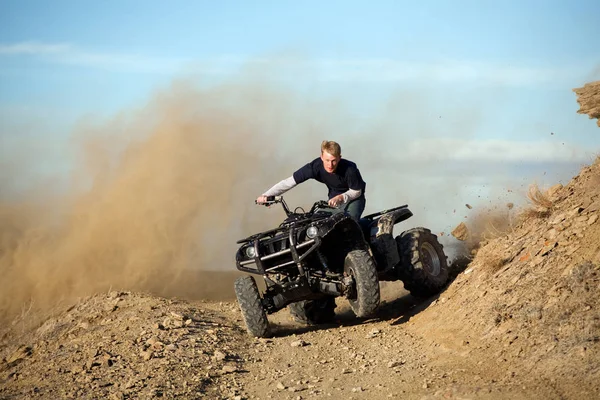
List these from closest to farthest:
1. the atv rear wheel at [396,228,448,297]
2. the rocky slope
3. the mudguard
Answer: the mudguard, the atv rear wheel at [396,228,448,297], the rocky slope

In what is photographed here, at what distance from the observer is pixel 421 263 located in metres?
11.7

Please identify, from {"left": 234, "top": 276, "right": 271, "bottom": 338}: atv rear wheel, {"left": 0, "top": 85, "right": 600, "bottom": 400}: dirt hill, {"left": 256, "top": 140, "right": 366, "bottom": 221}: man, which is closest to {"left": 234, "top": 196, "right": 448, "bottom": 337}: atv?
{"left": 234, "top": 276, "right": 271, "bottom": 338}: atv rear wheel

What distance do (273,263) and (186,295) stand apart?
6.42 metres

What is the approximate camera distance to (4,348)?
45.5 feet

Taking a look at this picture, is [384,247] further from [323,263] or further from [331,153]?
[331,153]

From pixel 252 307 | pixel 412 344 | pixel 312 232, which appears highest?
pixel 312 232

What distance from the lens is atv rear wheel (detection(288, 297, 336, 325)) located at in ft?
39.2

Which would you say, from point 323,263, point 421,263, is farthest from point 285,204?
point 421,263

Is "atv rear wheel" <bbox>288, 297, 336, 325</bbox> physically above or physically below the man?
below

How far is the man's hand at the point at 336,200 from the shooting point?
35.2 ft

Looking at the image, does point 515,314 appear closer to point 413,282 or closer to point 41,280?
point 413,282

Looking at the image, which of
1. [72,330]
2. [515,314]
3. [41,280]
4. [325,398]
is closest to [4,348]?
[72,330]

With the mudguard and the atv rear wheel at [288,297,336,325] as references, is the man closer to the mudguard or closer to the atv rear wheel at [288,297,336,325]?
the mudguard

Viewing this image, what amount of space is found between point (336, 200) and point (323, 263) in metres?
0.98
